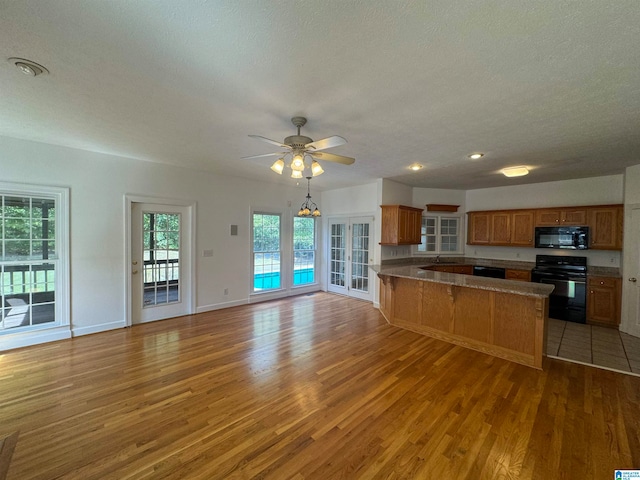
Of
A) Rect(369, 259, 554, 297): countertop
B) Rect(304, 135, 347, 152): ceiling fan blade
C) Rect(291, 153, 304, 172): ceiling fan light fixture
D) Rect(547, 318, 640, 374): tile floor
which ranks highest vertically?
Rect(304, 135, 347, 152): ceiling fan blade

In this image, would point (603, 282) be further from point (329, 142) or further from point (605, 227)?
point (329, 142)

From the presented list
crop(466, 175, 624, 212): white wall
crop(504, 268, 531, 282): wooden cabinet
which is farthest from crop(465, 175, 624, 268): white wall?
crop(504, 268, 531, 282): wooden cabinet

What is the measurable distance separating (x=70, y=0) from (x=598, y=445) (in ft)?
14.3

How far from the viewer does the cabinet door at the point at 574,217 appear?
16.4 feet

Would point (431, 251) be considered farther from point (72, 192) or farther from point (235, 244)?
point (72, 192)

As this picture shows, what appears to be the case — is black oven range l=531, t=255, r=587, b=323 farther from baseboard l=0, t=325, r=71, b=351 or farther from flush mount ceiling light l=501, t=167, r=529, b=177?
baseboard l=0, t=325, r=71, b=351

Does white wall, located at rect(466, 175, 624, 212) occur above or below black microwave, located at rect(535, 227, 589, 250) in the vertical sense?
above

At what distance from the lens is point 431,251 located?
657 centimetres

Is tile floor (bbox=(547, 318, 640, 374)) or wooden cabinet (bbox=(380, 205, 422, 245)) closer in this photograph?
tile floor (bbox=(547, 318, 640, 374))

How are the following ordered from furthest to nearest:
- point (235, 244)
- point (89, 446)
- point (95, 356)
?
point (235, 244), point (95, 356), point (89, 446)

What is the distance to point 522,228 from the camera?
5711 millimetres

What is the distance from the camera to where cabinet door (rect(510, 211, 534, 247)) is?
221 inches

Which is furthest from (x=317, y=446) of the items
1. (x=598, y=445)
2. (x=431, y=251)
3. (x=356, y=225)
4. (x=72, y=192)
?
(x=431, y=251)

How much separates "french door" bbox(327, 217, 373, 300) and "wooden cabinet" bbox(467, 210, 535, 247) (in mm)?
2537
